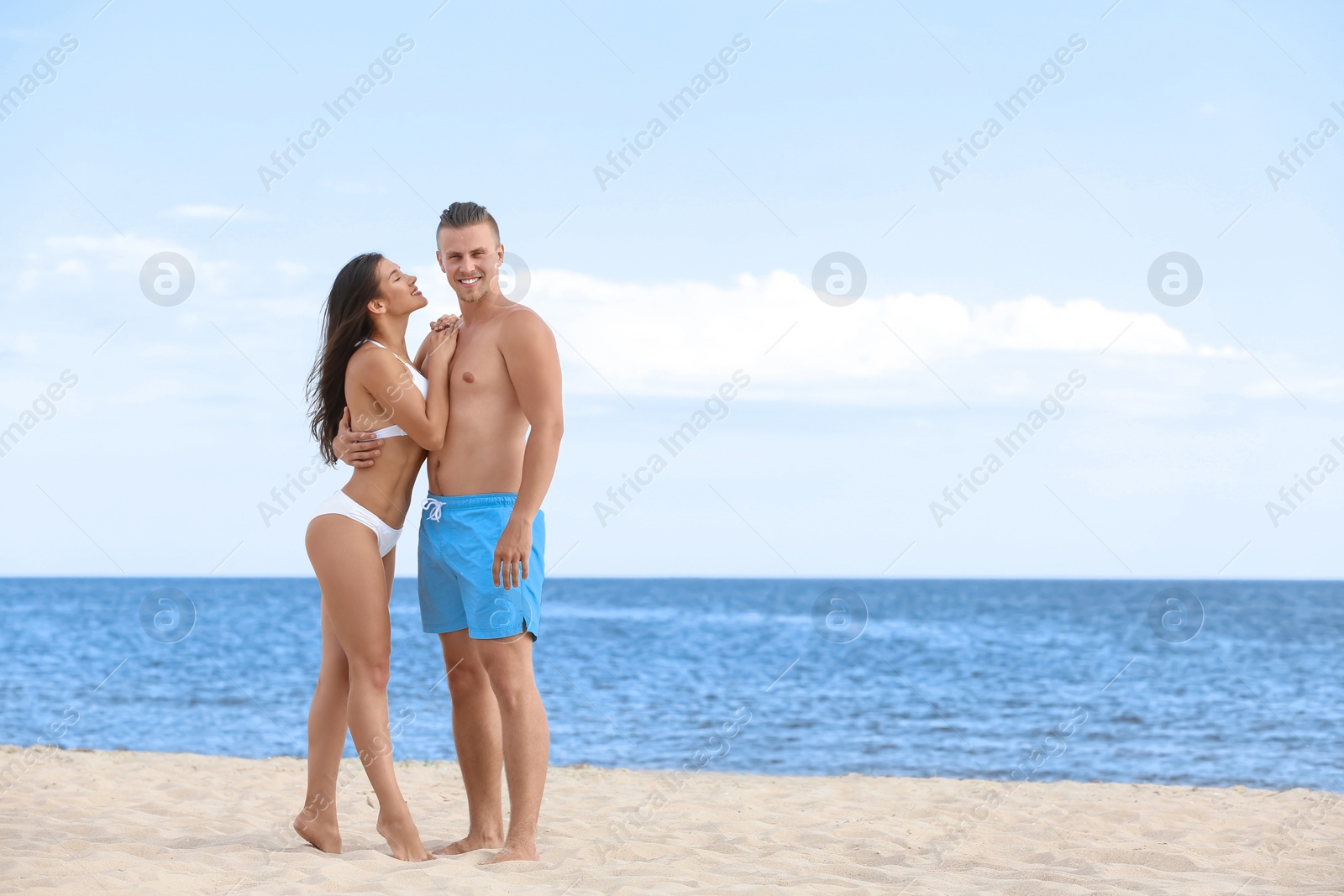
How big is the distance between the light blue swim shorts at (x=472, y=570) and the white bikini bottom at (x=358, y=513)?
13 cm

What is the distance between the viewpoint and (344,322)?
3715 millimetres

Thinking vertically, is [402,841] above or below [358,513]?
below

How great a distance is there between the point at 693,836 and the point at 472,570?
5.67ft

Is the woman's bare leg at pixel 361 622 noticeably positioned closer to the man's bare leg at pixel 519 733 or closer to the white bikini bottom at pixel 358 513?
the white bikini bottom at pixel 358 513

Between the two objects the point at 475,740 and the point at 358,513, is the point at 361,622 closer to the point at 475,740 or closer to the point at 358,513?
the point at 358,513

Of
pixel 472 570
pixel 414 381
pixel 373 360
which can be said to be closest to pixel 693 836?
pixel 472 570

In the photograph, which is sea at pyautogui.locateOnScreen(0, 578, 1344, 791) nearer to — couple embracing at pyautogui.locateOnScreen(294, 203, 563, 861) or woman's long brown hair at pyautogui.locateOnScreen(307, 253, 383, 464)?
couple embracing at pyautogui.locateOnScreen(294, 203, 563, 861)

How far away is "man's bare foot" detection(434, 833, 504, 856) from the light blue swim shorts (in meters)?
0.79

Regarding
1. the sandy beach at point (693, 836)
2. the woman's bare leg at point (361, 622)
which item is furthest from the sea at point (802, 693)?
the woman's bare leg at point (361, 622)

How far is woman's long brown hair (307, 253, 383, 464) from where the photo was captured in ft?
12.2

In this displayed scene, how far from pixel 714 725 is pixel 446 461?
31.6 feet

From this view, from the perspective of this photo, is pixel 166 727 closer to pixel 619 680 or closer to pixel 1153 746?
pixel 619 680

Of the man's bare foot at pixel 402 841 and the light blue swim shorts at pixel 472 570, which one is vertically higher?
the light blue swim shorts at pixel 472 570

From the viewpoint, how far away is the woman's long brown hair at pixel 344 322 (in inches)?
146
